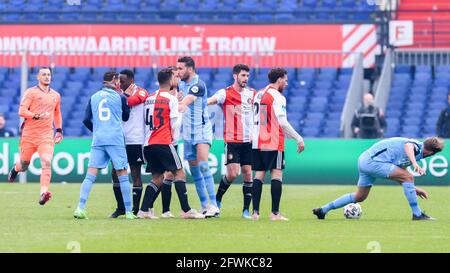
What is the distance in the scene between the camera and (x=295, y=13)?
1486 inches

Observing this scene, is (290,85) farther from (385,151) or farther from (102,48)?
(385,151)

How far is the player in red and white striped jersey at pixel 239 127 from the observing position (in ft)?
66.1

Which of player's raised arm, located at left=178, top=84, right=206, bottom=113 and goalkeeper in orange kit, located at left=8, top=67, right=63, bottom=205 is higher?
player's raised arm, located at left=178, top=84, right=206, bottom=113

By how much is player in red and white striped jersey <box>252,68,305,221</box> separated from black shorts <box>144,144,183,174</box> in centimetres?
115

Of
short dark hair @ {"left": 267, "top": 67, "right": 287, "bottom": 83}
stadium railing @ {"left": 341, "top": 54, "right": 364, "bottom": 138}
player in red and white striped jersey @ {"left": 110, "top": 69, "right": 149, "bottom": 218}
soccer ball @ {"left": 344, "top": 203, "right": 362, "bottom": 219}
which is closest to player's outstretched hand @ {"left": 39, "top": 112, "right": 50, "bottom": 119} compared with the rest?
player in red and white striped jersey @ {"left": 110, "top": 69, "right": 149, "bottom": 218}

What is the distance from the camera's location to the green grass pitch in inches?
601

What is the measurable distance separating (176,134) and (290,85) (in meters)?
17.5

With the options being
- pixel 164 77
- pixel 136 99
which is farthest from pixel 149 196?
pixel 164 77

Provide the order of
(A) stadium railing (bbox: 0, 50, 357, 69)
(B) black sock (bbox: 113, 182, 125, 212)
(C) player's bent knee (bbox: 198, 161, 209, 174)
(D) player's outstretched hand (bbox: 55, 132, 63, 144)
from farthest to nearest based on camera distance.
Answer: (A) stadium railing (bbox: 0, 50, 357, 69) → (D) player's outstretched hand (bbox: 55, 132, 63, 144) → (C) player's bent knee (bbox: 198, 161, 209, 174) → (B) black sock (bbox: 113, 182, 125, 212)

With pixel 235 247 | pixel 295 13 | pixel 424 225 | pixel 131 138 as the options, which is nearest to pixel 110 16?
pixel 295 13

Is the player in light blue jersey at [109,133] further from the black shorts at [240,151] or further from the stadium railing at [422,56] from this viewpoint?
the stadium railing at [422,56]

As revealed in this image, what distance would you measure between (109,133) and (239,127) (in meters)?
2.15

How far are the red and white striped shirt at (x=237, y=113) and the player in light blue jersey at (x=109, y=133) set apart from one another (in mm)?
1714

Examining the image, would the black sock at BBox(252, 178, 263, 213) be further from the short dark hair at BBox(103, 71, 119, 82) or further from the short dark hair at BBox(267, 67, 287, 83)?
the short dark hair at BBox(103, 71, 119, 82)
